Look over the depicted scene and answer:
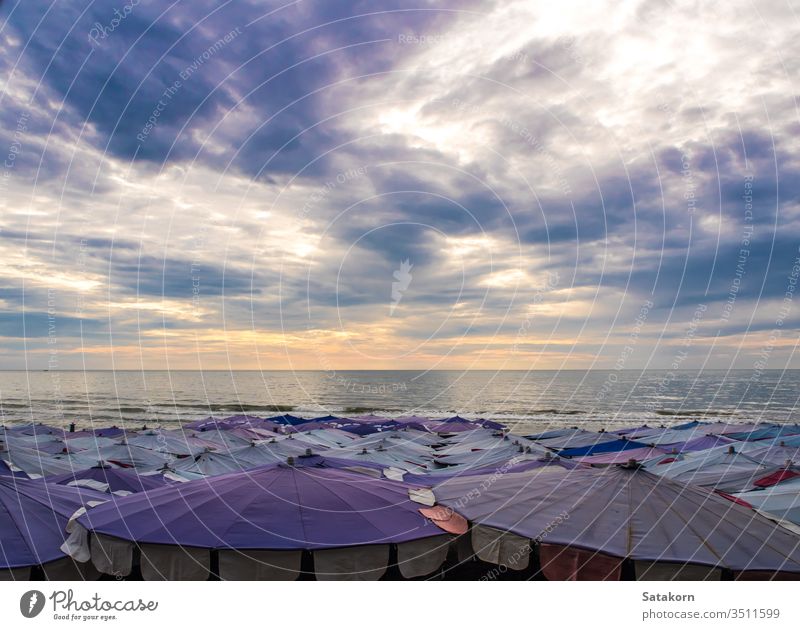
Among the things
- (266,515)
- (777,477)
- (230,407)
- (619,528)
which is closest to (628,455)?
(777,477)

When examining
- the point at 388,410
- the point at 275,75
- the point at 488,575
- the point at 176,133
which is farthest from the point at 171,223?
the point at 388,410

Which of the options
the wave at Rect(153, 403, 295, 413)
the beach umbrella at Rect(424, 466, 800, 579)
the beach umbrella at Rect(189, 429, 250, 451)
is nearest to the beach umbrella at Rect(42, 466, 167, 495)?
the beach umbrella at Rect(189, 429, 250, 451)

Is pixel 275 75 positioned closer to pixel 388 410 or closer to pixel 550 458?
pixel 550 458

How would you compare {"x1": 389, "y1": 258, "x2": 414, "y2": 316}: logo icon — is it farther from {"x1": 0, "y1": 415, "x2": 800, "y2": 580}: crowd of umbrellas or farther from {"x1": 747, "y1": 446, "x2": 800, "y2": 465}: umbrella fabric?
{"x1": 747, "y1": 446, "x2": 800, "y2": 465}: umbrella fabric

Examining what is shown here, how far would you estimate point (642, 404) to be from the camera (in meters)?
88.8

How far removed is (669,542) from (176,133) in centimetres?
1155

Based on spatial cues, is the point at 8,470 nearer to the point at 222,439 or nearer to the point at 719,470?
the point at 222,439

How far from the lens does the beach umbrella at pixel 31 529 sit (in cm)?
784

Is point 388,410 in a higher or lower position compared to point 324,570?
higher
